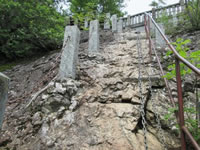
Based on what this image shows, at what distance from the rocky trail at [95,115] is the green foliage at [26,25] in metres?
2.76

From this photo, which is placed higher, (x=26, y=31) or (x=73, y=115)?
(x=26, y=31)

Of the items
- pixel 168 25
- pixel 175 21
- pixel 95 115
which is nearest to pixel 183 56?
pixel 95 115

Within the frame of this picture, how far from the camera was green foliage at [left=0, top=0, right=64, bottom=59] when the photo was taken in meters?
4.51

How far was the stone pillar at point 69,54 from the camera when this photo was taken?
109 inches

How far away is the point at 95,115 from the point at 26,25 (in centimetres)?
458

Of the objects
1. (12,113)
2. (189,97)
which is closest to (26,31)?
(12,113)

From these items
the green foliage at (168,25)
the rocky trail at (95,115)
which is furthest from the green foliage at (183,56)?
the green foliage at (168,25)

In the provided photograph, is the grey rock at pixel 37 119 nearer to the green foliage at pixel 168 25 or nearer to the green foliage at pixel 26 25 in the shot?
the green foliage at pixel 26 25

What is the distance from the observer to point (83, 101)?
2.40m

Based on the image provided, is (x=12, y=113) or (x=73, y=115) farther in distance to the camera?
(x=12, y=113)

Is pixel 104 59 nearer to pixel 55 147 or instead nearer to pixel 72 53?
pixel 72 53

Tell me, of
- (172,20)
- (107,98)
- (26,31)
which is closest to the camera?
(107,98)

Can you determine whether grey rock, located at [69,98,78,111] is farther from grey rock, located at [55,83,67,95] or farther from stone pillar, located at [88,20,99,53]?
stone pillar, located at [88,20,99,53]

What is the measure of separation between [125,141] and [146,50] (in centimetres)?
297
